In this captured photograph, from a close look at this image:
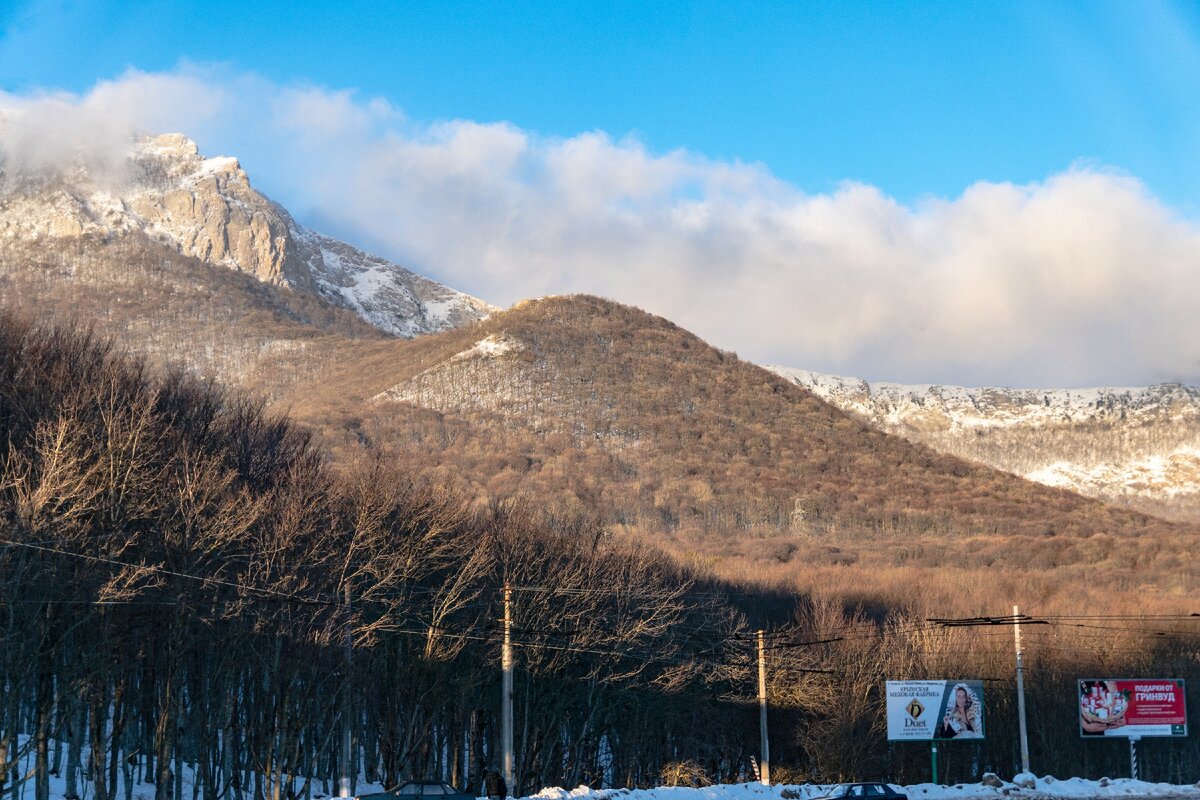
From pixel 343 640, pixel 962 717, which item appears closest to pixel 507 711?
pixel 343 640

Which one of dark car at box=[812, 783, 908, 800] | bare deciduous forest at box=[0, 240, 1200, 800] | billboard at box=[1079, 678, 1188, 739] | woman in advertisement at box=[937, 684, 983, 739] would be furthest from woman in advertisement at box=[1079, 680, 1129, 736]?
dark car at box=[812, 783, 908, 800]

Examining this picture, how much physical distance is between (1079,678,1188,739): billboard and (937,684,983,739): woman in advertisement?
8.46m

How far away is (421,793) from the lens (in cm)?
3238

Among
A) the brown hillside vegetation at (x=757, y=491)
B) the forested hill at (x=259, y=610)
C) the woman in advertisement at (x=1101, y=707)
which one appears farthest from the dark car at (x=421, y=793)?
the brown hillside vegetation at (x=757, y=491)

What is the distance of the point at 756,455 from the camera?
591 feet

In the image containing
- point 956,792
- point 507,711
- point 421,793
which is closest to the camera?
point 421,793

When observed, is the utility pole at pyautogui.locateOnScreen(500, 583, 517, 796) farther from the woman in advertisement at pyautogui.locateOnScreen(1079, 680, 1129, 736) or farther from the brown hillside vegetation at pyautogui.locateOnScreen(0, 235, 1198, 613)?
the brown hillside vegetation at pyautogui.locateOnScreen(0, 235, 1198, 613)

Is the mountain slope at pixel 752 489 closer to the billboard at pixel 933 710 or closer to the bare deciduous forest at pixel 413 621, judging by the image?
the bare deciduous forest at pixel 413 621

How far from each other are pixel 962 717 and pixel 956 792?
13697mm

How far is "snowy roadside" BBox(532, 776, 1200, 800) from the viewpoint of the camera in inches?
1524

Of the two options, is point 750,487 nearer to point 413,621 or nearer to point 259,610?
point 413,621

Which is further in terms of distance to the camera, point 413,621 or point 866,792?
point 413,621

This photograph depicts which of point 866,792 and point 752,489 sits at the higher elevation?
point 752,489

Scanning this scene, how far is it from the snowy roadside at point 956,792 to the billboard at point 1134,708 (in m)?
11.8
